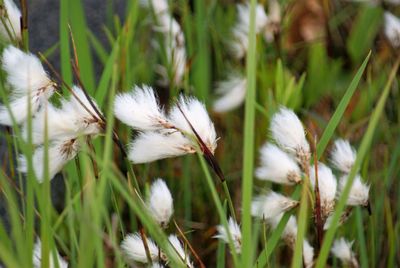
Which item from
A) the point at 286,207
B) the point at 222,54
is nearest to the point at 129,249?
the point at 286,207

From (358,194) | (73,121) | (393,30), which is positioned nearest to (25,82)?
(73,121)

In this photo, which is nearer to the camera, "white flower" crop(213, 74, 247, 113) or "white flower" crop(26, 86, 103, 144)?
"white flower" crop(26, 86, 103, 144)

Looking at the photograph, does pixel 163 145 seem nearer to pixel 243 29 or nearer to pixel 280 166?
pixel 280 166

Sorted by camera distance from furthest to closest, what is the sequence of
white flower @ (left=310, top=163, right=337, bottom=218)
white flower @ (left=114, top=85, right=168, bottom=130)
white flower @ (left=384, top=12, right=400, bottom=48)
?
1. white flower @ (left=384, top=12, right=400, bottom=48)
2. white flower @ (left=310, top=163, right=337, bottom=218)
3. white flower @ (left=114, top=85, right=168, bottom=130)

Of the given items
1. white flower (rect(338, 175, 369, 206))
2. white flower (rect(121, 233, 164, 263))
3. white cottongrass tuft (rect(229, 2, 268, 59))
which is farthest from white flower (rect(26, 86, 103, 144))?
white cottongrass tuft (rect(229, 2, 268, 59))

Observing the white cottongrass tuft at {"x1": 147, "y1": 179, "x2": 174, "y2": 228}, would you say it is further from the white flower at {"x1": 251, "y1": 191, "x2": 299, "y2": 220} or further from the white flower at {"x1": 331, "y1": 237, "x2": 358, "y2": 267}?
the white flower at {"x1": 331, "y1": 237, "x2": 358, "y2": 267}

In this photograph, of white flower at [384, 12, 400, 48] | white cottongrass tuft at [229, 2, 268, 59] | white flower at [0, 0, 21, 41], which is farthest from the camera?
white cottongrass tuft at [229, 2, 268, 59]
